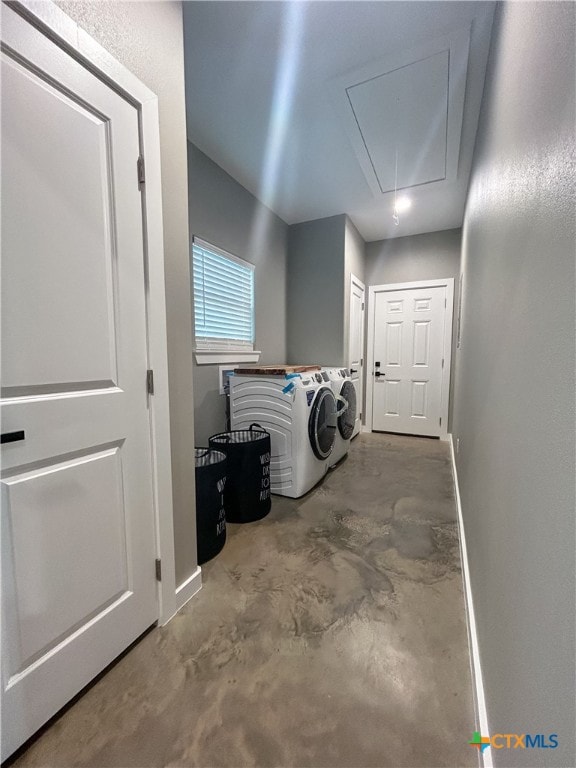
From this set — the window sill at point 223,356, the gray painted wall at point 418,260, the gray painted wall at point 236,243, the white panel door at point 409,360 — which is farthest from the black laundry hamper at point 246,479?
the gray painted wall at point 418,260

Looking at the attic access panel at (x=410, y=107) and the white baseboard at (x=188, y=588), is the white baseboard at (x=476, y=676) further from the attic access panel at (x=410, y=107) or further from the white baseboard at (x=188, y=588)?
the attic access panel at (x=410, y=107)

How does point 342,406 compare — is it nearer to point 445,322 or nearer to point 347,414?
point 347,414

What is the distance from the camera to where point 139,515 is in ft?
4.04

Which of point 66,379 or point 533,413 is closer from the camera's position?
point 533,413

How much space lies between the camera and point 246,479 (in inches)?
83.4

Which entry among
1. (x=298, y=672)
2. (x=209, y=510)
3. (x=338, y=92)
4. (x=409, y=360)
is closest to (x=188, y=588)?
(x=209, y=510)

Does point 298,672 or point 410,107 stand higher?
point 410,107

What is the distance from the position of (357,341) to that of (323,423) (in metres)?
2.01

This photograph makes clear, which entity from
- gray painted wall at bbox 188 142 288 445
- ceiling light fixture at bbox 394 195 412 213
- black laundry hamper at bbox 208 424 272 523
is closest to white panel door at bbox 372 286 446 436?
ceiling light fixture at bbox 394 195 412 213

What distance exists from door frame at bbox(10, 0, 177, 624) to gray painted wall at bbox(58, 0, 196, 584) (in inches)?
2.0

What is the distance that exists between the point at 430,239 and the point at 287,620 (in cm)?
442

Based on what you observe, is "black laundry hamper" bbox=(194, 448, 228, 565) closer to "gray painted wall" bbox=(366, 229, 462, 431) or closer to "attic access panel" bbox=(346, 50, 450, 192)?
"attic access panel" bbox=(346, 50, 450, 192)

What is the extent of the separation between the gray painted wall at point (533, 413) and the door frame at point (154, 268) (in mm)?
1189

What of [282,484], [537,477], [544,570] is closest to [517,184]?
[537,477]
